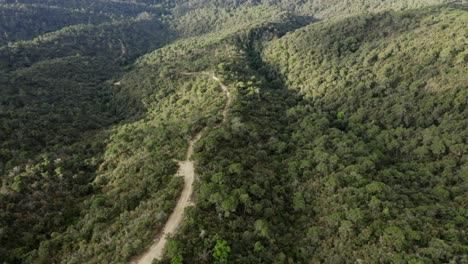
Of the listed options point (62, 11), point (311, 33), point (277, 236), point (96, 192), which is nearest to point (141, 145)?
point (96, 192)

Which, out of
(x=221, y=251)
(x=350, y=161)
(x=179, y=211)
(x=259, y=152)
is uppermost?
(x=179, y=211)

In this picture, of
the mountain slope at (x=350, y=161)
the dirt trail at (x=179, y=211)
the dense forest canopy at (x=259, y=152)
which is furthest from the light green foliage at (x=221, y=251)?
the dirt trail at (x=179, y=211)

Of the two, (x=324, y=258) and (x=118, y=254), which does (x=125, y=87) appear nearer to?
(x=118, y=254)

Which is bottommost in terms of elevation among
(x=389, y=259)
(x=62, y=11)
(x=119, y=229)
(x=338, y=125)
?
(x=338, y=125)

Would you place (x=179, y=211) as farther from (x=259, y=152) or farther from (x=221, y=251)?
(x=259, y=152)

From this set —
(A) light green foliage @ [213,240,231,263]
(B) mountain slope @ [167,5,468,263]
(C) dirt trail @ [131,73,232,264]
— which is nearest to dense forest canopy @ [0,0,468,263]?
(A) light green foliage @ [213,240,231,263]

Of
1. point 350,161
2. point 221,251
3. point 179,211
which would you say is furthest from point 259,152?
point 221,251

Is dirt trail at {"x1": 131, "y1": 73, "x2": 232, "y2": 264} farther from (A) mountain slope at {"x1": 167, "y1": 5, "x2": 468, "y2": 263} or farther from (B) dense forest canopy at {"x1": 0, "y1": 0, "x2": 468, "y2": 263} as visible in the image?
(A) mountain slope at {"x1": 167, "y1": 5, "x2": 468, "y2": 263}

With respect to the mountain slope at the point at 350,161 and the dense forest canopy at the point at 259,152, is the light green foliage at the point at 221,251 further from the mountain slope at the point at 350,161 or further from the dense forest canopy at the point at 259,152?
the mountain slope at the point at 350,161
